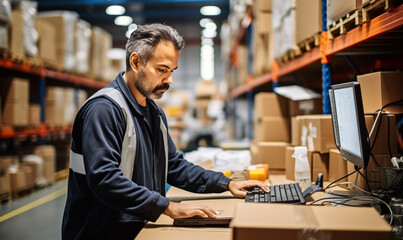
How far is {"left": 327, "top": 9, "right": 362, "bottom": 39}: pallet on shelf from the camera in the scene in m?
2.04

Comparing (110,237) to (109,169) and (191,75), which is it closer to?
(109,169)

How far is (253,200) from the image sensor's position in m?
1.97

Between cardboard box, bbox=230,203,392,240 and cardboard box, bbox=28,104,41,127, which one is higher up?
cardboard box, bbox=28,104,41,127

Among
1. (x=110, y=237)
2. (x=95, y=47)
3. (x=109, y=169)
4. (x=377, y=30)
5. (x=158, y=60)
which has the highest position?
(x=95, y=47)

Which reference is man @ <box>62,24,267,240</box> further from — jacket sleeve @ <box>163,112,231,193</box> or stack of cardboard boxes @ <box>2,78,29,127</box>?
stack of cardboard boxes @ <box>2,78,29,127</box>

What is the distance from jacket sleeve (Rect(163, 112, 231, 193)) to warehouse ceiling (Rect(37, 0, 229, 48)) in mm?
→ 10001

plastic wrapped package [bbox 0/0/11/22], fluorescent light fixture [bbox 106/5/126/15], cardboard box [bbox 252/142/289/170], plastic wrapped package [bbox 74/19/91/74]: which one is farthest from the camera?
fluorescent light fixture [bbox 106/5/126/15]

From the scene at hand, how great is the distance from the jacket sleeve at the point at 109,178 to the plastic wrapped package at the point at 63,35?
608 cm

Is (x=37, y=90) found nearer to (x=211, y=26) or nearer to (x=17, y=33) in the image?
(x=17, y=33)

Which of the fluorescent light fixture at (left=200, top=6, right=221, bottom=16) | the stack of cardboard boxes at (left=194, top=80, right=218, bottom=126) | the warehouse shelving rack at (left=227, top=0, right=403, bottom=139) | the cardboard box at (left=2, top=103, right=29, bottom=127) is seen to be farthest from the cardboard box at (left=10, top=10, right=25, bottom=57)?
the fluorescent light fixture at (left=200, top=6, right=221, bottom=16)

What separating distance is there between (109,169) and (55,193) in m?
5.22

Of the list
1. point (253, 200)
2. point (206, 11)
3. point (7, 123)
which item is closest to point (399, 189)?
point (253, 200)

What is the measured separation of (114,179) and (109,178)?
0.08 ft

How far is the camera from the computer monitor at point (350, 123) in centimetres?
164
